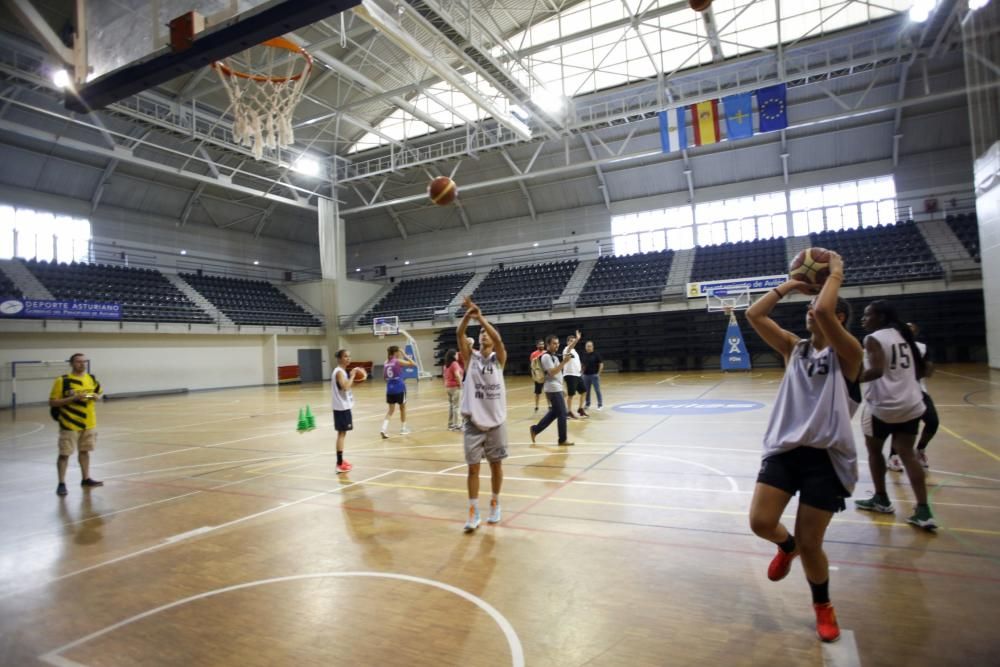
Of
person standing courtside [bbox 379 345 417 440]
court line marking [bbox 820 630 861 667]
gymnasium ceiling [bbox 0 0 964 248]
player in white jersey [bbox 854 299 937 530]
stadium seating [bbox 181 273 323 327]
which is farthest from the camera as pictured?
stadium seating [bbox 181 273 323 327]

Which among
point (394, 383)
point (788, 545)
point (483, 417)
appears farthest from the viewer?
point (394, 383)

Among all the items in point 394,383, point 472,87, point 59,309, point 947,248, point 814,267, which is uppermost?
point 472,87

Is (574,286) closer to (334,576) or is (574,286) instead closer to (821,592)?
(334,576)

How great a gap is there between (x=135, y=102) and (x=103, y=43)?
17.9 m

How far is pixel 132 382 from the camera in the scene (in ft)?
78.4

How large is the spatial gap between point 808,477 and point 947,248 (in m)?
25.3

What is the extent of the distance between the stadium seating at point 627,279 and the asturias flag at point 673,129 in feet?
24.3

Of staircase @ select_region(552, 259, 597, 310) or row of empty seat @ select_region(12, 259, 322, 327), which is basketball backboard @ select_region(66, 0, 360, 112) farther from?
staircase @ select_region(552, 259, 597, 310)

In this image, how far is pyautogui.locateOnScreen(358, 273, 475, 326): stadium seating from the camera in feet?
100

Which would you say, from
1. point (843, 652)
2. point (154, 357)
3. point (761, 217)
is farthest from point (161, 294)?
point (761, 217)

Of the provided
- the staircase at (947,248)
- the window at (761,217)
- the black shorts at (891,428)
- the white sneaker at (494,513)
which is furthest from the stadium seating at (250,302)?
the staircase at (947,248)

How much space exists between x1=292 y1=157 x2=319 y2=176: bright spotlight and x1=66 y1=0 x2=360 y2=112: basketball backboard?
68.2 feet

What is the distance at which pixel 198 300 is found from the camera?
2752 centimetres

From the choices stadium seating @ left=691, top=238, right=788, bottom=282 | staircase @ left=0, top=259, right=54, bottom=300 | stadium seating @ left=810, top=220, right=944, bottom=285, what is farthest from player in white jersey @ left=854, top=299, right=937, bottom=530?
staircase @ left=0, top=259, right=54, bottom=300
